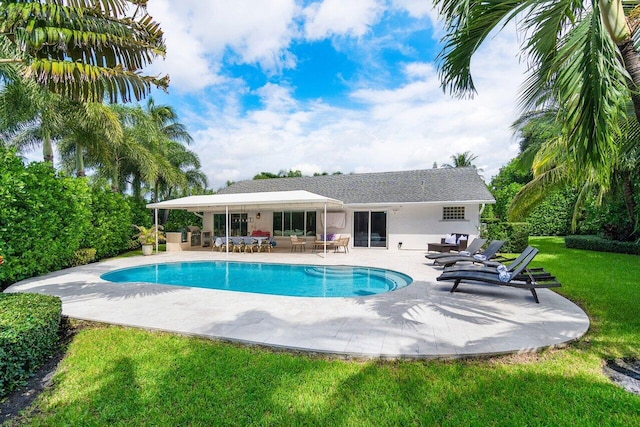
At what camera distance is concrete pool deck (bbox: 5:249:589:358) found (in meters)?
5.06

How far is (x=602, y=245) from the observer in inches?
668

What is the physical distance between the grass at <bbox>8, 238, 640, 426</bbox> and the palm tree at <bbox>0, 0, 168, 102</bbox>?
4333 millimetres

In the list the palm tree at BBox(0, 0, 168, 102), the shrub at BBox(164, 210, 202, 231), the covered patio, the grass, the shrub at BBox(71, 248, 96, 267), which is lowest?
the grass

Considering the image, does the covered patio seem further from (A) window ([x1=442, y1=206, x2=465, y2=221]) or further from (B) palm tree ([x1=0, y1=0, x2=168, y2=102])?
(B) palm tree ([x1=0, y1=0, x2=168, y2=102])

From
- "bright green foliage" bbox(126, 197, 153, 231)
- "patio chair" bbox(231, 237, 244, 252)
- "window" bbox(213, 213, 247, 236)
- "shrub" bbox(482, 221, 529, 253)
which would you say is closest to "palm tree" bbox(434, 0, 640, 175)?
"shrub" bbox(482, 221, 529, 253)

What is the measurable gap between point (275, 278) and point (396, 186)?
40.8 feet

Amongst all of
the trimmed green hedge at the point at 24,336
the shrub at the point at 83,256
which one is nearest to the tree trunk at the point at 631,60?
the trimmed green hedge at the point at 24,336

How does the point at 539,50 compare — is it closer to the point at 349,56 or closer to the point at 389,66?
the point at 389,66

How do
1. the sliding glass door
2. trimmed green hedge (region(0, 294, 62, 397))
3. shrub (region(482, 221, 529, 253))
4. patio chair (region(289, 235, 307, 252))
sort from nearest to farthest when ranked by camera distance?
trimmed green hedge (region(0, 294, 62, 397)) < shrub (region(482, 221, 529, 253)) < patio chair (region(289, 235, 307, 252)) < the sliding glass door

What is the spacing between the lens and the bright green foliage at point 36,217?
8.94 metres

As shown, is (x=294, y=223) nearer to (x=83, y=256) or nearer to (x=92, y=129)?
(x=83, y=256)

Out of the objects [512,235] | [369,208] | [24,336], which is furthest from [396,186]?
[24,336]

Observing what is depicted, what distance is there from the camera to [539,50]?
4.27 metres

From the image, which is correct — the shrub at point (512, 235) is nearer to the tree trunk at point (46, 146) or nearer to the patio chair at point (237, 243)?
the patio chair at point (237, 243)
